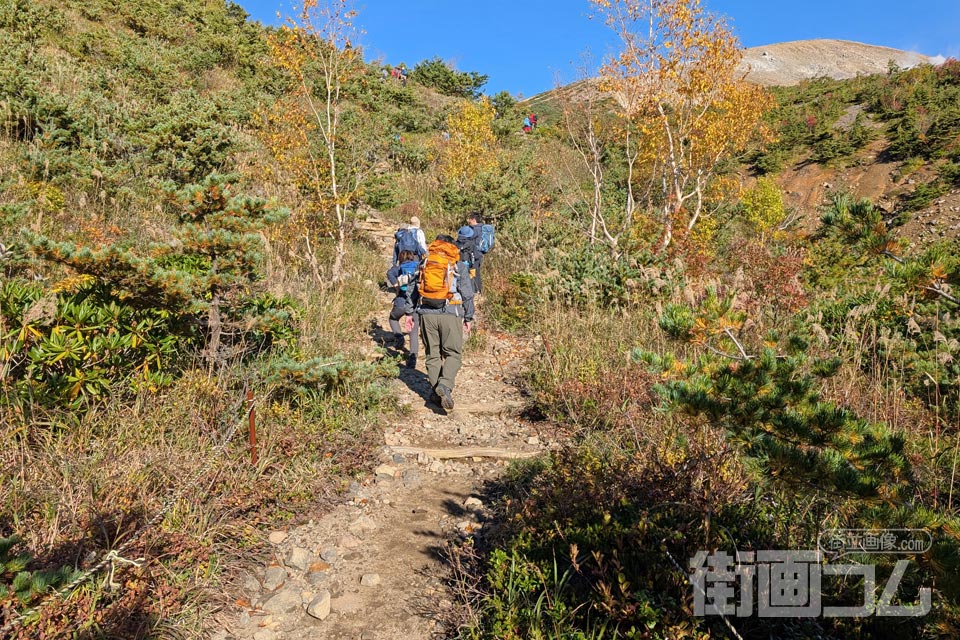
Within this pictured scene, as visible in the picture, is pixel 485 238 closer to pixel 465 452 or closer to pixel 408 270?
pixel 408 270

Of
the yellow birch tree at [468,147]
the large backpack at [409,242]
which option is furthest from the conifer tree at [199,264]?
the yellow birch tree at [468,147]

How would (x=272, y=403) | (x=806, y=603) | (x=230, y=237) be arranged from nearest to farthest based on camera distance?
(x=806, y=603) → (x=230, y=237) → (x=272, y=403)

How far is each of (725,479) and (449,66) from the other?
37730 millimetres

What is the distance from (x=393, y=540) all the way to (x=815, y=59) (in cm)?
6898

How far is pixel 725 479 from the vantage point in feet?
9.98

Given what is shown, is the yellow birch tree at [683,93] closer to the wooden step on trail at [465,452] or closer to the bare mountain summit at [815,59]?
the wooden step on trail at [465,452]

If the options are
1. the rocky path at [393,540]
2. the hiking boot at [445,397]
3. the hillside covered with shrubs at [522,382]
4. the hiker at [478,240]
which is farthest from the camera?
the hiker at [478,240]

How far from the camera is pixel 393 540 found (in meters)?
3.51

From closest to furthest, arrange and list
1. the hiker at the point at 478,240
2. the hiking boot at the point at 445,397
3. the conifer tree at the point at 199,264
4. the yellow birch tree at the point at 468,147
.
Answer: the conifer tree at the point at 199,264 → the hiking boot at the point at 445,397 → the hiker at the point at 478,240 → the yellow birch tree at the point at 468,147

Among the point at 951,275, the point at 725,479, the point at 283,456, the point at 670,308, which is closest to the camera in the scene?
the point at 951,275

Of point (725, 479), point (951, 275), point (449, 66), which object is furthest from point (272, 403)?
point (449, 66)

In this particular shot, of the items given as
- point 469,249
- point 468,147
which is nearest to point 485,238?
point 469,249

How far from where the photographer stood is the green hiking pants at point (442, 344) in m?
5.77

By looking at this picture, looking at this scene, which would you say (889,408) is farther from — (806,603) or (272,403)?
(272,403)
